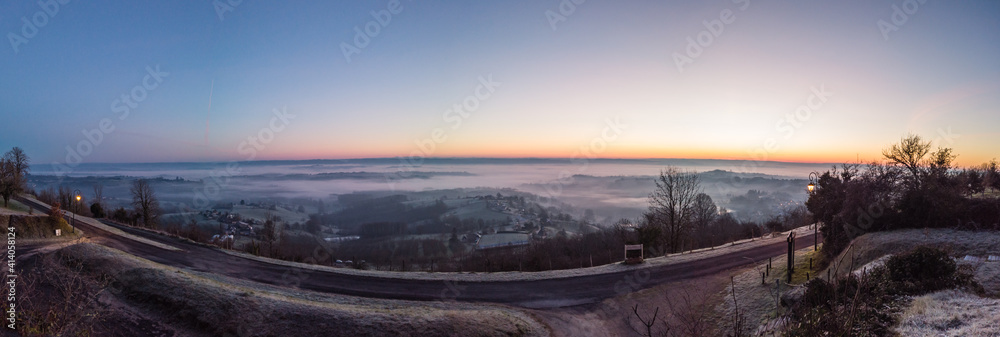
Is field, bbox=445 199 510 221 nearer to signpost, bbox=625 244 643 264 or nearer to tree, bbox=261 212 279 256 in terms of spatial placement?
tree, bbox=261 212 279 256

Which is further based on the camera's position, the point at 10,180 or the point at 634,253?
the point at 10,180

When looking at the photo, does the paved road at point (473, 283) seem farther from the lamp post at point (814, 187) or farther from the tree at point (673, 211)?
the tree at point (673, 211)

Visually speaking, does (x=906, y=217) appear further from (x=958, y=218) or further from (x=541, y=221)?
(x=541, y=221)

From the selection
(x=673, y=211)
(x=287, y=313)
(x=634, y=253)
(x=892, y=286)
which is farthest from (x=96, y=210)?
(x=892, y=286)

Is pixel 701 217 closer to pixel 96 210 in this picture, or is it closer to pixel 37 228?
pixel 37 228

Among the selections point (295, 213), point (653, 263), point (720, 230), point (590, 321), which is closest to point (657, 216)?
point (653, 263)

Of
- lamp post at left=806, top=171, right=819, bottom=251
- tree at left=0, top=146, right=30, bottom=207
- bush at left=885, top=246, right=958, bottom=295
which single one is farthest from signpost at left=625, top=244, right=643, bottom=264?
tree at left=0, top=146, right=30, bottom=207
